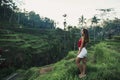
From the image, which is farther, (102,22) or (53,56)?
(102,22)

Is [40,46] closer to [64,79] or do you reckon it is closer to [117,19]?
[64,79]

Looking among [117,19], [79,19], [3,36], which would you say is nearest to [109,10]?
[117,19]

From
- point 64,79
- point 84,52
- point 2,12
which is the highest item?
point 2,12

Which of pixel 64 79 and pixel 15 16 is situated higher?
pixel 15 16

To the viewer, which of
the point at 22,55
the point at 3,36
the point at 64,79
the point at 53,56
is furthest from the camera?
the point at 53,56

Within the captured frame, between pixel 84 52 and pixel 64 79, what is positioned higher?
pixel 84 52

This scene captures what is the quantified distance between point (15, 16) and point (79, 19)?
33.8m

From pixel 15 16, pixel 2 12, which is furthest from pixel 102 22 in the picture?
pixel 2 12

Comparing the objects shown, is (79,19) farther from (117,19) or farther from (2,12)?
(2,12)

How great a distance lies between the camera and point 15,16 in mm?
76375

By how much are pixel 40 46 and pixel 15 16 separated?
32.3 m

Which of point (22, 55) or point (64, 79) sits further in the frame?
point (22, 55)

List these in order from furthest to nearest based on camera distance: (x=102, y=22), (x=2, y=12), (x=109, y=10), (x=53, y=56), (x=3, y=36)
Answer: (x=102, y=22)
(x=109, y=10)
(x=2, y=12)
(x=53, y=56)
(x=3, y=36)

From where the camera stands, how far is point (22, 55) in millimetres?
37094
